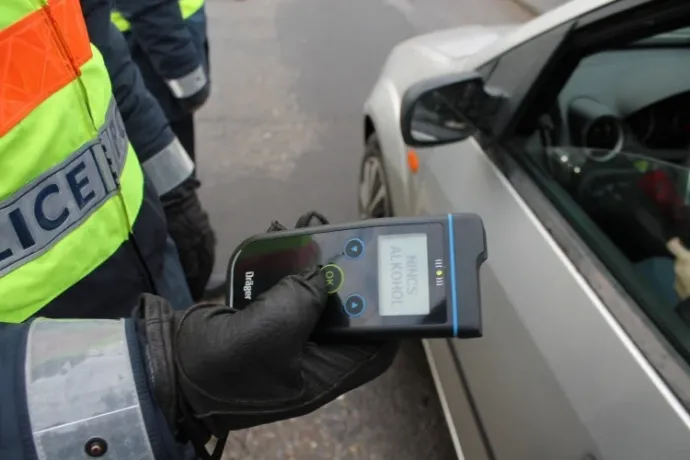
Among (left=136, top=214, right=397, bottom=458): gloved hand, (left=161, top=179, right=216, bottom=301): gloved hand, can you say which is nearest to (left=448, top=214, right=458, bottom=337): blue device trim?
(left=136, top=214, right=397, bottom=458): gloved hand

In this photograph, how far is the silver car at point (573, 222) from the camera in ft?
3.75

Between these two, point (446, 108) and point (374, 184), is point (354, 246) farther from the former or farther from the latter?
point (374, 184)

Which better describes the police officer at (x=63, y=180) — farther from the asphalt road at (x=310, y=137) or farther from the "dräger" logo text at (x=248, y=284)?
the asphalt road at (x=310, y=137)

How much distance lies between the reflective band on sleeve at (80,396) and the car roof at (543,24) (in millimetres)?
1158

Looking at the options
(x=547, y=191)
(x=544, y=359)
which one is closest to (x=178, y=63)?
(x=547, y=191)

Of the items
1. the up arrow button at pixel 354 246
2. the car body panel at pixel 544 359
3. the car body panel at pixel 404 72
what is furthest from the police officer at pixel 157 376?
the car body panel at pixel 404 72

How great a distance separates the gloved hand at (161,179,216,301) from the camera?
1851mm

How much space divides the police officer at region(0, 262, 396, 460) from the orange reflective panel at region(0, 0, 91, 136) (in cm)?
30

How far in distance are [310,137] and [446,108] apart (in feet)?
8.63

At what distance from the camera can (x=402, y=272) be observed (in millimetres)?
1053

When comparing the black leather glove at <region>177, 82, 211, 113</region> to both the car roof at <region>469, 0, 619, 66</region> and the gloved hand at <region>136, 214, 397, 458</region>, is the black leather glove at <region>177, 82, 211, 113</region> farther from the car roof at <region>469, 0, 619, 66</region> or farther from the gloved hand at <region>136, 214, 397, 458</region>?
the gloved hand at <region>136, 214, 397, 458</region>

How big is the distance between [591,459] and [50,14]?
1088 mm

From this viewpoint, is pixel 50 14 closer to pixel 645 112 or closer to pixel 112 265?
pixel 112 265

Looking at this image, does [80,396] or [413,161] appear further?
[413,161]
